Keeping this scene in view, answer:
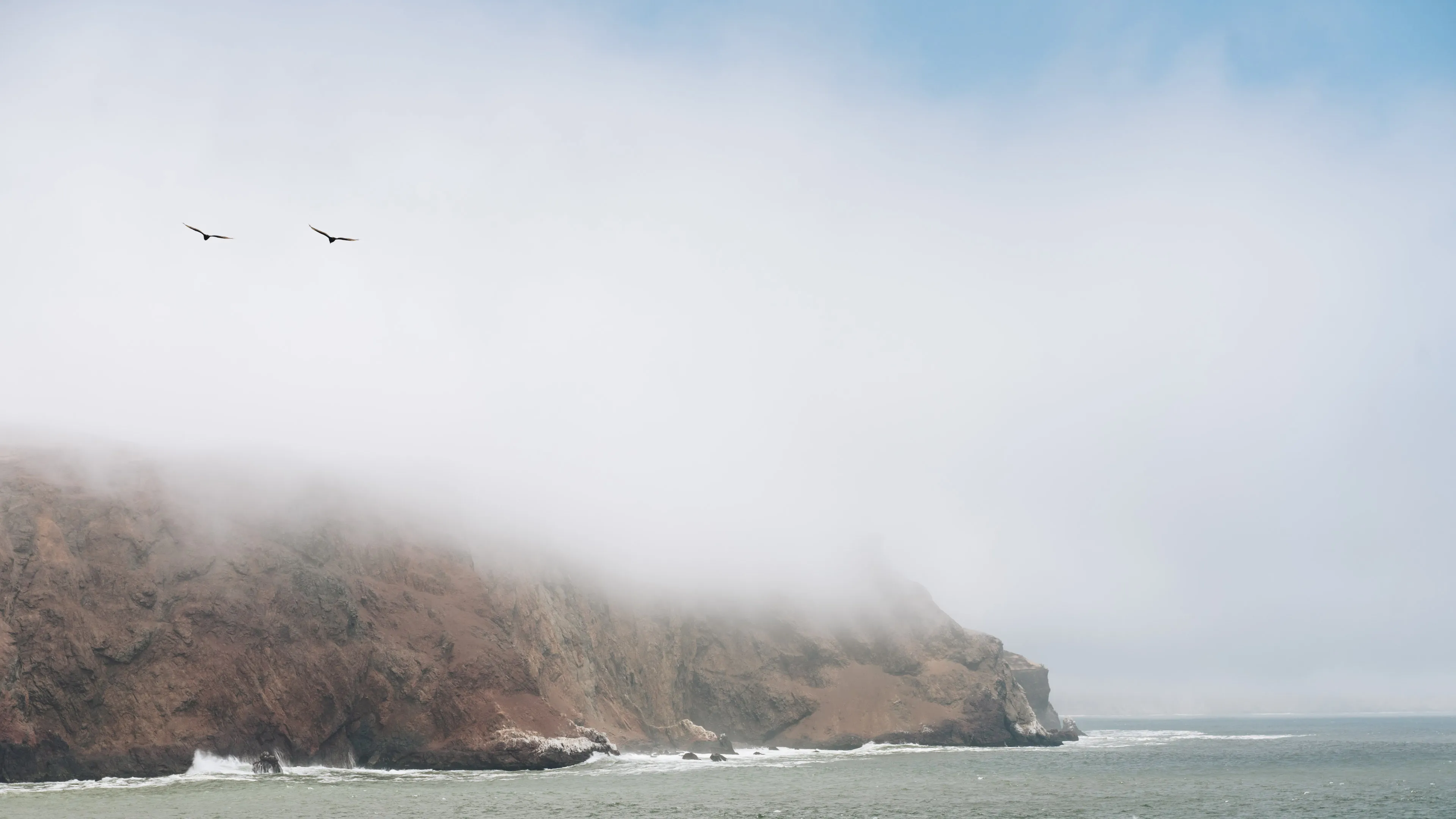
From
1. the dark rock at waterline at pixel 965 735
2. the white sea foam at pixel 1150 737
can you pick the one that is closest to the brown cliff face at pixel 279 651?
the dark rock at waterline at pixel 965 735

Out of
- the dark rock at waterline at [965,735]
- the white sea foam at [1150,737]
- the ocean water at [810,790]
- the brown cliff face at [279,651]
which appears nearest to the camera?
→ the ocean water at [810,790]

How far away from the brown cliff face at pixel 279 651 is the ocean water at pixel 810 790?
116 inches

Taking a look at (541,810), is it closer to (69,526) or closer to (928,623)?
(69,526)

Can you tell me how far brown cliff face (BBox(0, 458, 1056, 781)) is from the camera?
65.8 meters

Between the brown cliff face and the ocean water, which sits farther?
the brown cliff face

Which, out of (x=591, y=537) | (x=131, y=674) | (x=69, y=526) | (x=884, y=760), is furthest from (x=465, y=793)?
(x=591, y=537)

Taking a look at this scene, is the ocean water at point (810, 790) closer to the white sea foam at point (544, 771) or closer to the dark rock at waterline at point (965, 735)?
Result: the white sea foam at point (544, 771)

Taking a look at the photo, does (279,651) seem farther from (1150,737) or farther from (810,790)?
(1150,737)

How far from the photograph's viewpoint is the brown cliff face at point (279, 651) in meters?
65.8

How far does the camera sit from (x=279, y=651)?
242ft

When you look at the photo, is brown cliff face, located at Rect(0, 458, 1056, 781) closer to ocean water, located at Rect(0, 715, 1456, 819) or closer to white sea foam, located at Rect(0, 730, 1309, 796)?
white sea foam, located at Rect(0, 730, 1309, 796)

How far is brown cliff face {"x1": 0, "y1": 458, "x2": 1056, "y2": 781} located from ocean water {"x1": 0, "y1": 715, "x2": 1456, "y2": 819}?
2.95 meters

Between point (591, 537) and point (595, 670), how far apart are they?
23.6m

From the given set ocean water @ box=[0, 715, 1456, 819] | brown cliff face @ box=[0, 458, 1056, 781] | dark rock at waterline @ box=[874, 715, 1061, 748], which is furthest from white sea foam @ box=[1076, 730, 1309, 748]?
brown cliff face @ box=[0, 458, 1056, 781]
